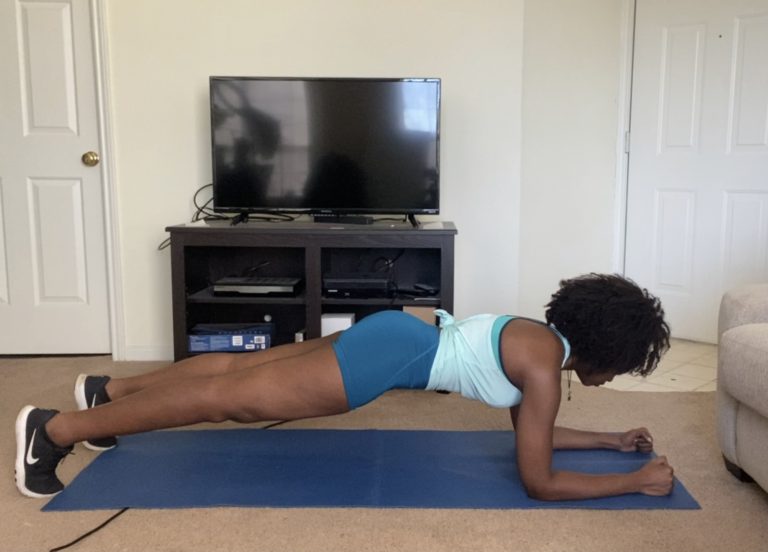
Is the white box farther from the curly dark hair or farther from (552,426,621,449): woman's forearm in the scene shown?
the curly dark hair

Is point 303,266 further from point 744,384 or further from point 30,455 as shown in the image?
point 744,384

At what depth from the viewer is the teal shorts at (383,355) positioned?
182 centimetres

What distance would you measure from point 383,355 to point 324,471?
1.61 feet

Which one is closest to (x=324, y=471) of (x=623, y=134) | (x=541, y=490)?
(x=541, y=490)

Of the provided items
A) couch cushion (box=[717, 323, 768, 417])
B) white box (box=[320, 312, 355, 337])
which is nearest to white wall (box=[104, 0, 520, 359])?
white box (box=[320, 312, 355, 337])

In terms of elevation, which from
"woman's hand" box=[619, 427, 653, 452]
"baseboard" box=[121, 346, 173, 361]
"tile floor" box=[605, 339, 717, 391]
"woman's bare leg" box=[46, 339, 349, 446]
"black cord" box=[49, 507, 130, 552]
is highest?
"woman's bare leg" box=[46, 339, 349, 446]

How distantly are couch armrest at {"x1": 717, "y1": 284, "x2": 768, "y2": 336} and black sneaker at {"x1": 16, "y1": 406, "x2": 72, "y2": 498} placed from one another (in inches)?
73.4

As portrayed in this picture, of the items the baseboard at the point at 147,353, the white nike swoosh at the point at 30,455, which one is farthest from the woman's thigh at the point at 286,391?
the baseboard at the point at 147,353

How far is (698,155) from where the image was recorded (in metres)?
3.79

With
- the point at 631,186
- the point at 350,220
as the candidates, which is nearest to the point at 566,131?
the point at 631,186

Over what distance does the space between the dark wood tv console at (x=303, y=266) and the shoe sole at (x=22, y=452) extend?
127 centimetres

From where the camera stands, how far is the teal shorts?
182cm

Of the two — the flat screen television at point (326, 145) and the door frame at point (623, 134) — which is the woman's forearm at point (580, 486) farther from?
the door frame at point (623, 134)

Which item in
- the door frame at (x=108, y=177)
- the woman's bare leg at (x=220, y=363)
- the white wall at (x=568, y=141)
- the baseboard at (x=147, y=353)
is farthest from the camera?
the white wall at (x=568, y=141)
